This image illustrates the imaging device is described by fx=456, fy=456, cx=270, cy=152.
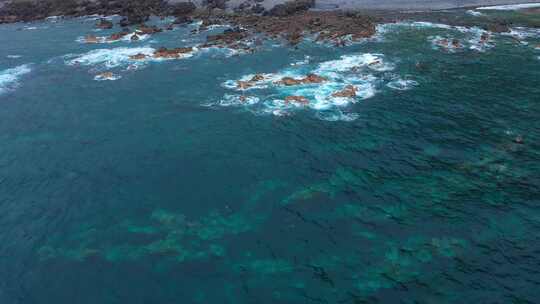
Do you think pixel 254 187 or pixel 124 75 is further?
pixel 124 75

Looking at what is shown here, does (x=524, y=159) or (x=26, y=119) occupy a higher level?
(x=26, y=119)

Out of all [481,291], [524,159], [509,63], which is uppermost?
[509,63]

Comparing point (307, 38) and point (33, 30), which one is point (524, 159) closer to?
point (307, 38)

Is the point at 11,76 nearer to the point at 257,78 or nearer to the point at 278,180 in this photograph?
the point at 257,78

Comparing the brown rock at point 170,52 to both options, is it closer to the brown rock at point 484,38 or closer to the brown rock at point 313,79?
the brown rock at point 313,79

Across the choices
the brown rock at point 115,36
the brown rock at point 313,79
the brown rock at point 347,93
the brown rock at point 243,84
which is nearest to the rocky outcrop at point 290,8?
the brown rock at point 115,36

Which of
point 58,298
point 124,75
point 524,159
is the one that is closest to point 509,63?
point 524,159
